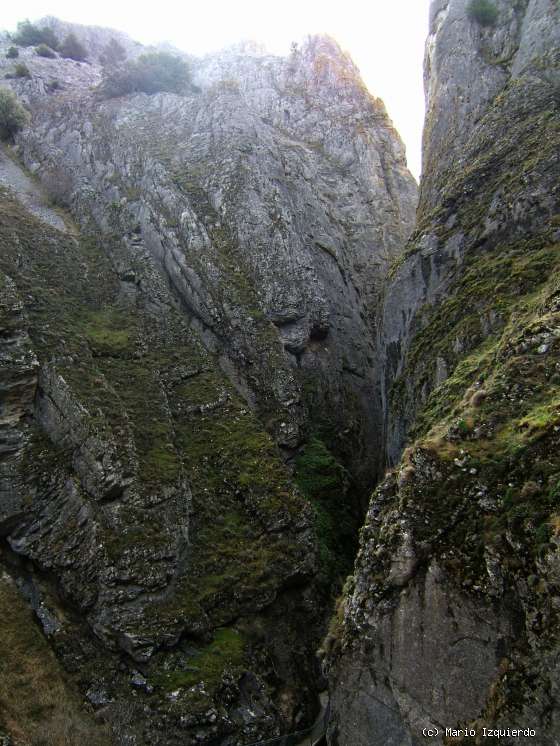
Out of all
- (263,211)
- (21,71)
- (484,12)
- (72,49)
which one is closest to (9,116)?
(21,71)

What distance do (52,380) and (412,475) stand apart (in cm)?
1569

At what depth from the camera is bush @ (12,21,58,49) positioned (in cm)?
5747

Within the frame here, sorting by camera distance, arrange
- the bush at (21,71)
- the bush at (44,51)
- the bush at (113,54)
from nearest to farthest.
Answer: the bush at (21,71)
the bush at (44,51)
the bush at (113,54)

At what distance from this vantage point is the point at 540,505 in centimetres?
1054

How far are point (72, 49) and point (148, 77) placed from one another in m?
20.2

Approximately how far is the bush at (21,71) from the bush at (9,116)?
6.74 metres

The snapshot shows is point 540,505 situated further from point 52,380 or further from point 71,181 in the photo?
point 71,181

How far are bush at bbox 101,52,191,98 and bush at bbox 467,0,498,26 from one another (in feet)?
85.1

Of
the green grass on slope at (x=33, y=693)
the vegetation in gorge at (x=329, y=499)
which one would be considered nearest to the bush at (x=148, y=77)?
the vegetation in gorge at (x=329, y=499)

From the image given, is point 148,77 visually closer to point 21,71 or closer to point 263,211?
point 21,71

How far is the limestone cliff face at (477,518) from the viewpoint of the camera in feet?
33.4

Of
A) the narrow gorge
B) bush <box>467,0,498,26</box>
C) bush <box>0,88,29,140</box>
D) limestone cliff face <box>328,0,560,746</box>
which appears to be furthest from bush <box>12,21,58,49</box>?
limestone cliff face <box>328,0,560,746</box>

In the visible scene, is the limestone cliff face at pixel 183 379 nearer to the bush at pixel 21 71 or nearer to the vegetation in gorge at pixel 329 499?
the bush at pixel 21 71

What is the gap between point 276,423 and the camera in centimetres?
2709
